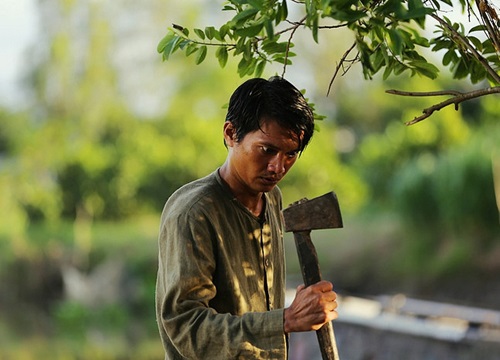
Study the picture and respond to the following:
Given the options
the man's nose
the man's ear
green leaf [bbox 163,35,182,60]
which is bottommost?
the man's nose

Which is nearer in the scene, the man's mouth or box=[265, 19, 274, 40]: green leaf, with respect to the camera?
box=[265, 19, 274, 40]: green leaf

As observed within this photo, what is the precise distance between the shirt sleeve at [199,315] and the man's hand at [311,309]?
0.02m

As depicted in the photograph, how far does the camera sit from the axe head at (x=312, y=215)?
1520 mm

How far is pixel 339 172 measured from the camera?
→ 12055mm

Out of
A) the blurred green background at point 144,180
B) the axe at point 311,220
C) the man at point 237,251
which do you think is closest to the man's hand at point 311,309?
the man at point 237,251

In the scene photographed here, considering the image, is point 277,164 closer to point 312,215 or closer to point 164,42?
point 312,215

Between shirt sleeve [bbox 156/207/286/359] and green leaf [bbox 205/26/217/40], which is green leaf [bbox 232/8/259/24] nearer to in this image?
green leaf [bbox 205/26/217/40]

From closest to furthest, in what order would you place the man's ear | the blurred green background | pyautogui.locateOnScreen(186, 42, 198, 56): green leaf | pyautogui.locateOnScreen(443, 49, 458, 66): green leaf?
the man's ear → pyautogui.locateOnScreen(186, 42, 198, 56): green leaf → pyautogui.locateOnScreen(443, 49, 458, 66): green leaf → the blurred green background

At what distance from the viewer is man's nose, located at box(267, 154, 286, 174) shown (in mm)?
1456

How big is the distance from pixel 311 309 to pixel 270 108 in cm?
33

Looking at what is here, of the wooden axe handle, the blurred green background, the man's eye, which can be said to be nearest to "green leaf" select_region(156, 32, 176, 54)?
the man's eye

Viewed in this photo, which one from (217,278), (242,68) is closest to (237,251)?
(217,278)

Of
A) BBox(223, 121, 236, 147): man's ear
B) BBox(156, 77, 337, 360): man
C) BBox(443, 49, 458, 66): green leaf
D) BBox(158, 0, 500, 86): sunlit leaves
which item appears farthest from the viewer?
BBox(443, 49, 458, 66): green leaf

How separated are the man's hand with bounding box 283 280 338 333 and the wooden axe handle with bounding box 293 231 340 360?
3.7 inches
